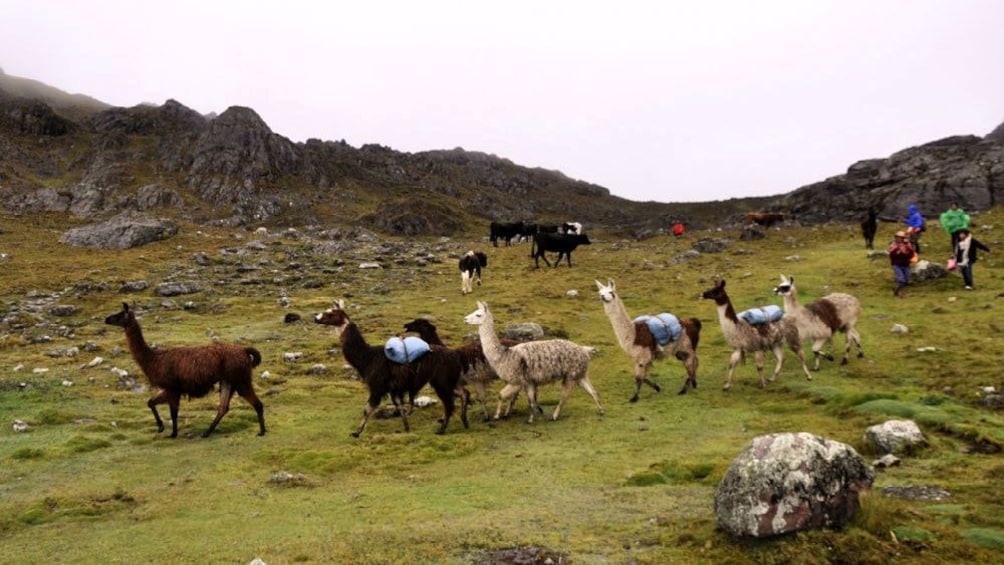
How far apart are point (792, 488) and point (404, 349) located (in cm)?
838

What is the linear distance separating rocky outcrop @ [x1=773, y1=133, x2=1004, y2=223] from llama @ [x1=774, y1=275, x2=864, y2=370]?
37236 mm

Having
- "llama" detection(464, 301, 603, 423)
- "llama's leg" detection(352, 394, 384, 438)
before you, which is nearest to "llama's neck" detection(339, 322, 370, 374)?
"llama's leg" detection(352, 394, 384, 438)

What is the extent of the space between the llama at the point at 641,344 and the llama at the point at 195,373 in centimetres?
818

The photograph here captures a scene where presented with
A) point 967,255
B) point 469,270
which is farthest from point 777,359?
point 469,270

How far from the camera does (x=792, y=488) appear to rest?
623 centimetres

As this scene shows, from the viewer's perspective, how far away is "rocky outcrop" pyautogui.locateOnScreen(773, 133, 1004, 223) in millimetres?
47375

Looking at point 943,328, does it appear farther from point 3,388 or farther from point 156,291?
point 156,291

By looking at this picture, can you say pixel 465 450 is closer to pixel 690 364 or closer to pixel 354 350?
pixel 354 350

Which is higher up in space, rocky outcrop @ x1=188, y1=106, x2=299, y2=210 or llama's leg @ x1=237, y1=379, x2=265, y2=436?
rocky outcrop @ x1=188, y1=106, x2=299, y2=210

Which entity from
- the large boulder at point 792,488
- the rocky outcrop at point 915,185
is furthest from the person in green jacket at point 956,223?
the rocky outcrop at point 915,185

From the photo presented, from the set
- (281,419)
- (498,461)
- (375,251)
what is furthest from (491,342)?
(375,251)

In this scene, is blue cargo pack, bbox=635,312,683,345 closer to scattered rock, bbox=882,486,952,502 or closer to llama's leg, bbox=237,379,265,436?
scattered rock, bbox=882,486,952,502

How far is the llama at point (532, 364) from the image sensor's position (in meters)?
13.7

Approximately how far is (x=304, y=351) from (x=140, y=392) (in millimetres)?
4933
